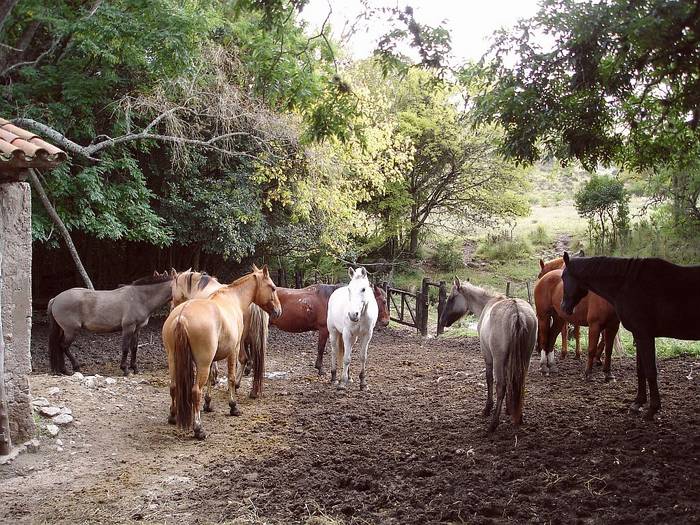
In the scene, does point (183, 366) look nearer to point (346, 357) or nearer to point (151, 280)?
point (346, 357)

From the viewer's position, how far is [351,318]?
7996 mm

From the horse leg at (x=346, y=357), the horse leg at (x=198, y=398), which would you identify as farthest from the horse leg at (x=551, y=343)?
the horse leg at (x=198, y=398)

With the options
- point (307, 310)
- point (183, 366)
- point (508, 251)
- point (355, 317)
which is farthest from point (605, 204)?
point (183, 366)

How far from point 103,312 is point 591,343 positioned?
272 inches

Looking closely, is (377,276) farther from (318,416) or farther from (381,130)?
(318,416)

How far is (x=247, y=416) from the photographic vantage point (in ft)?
23.1

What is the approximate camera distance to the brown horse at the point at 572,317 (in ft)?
24.7

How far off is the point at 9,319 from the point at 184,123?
7172mm

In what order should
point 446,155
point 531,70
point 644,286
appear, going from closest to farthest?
point 531,70 → point 644,286 → point 446,155

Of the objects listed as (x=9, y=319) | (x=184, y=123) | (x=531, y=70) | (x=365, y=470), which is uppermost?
(x=184, y=123)

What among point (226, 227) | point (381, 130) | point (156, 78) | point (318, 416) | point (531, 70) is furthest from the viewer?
point (381, 130)

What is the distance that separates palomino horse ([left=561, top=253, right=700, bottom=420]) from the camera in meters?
5.69

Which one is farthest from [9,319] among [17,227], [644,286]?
Answer: [644,286]

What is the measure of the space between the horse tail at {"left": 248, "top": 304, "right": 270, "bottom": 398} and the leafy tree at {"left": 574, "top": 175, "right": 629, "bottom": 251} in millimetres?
14821
